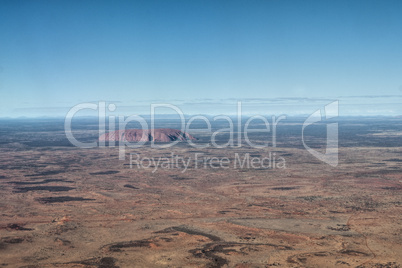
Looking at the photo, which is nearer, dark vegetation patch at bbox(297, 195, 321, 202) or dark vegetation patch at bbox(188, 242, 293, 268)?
dark vegetation patch at bbox(188, 242, 293, 268)

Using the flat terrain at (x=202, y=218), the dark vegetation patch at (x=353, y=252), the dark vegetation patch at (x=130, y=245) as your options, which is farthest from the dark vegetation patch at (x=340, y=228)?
the dark vegetation patch at (x=130, y=245)

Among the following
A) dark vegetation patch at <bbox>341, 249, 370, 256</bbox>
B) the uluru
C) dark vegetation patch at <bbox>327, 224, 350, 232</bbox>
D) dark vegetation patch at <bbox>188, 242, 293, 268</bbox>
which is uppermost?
the uluru

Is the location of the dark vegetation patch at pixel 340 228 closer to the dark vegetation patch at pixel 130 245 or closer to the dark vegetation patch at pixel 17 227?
the dark vegetation patch at pixel 130 245

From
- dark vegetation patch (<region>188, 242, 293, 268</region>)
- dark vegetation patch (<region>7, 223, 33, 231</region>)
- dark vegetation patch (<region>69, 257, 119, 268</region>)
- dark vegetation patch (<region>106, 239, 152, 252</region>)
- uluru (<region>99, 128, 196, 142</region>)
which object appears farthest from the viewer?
uluru (<region>99, 128, 196, 142</region>)

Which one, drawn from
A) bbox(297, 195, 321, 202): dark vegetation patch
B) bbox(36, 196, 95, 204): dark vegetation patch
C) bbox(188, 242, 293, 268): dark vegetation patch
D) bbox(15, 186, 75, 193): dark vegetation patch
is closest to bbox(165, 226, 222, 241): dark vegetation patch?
bbox(188, 242, 293, 268): dark vegetation patch

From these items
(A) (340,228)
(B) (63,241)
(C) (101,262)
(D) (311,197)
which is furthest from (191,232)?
(D) (311,197)

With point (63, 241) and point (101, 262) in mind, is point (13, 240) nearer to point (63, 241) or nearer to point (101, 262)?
point (63, 241)

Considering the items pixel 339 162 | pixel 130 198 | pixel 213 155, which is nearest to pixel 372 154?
pixel 339 162

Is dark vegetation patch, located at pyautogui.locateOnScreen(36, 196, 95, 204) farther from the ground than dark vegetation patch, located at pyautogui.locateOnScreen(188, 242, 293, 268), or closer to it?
farther from the ground

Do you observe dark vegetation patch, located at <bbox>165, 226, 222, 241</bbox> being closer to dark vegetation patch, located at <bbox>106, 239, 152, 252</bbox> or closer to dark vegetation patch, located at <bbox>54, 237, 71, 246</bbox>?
dark vegetation patch, located at <bbox>106, 239, 152, 252</bbox>

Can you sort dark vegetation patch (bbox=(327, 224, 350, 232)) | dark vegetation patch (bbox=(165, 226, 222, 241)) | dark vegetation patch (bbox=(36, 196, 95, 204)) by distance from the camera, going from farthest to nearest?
dark vegetation patch (bbox=(36, 196, 95, 204)), dark vegetation patch (bbox=(327, 224, 350, 232)), dark vegetation patch (bbox=(165, 226, 222, 241))
